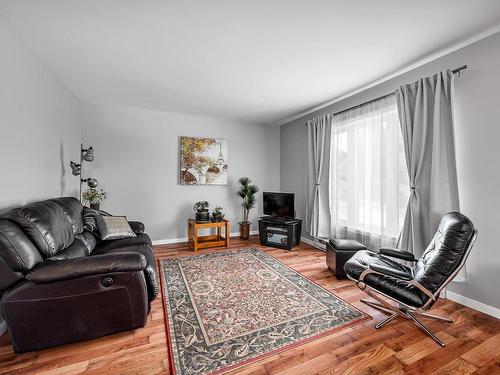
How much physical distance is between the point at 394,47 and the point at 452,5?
0.57m

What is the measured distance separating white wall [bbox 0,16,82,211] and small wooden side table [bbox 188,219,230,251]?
77.9 inches

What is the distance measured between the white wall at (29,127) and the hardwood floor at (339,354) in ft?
4.36

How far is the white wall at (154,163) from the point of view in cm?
415

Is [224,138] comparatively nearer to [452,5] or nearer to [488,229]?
[452,5]

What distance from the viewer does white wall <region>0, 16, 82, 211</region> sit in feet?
6.43

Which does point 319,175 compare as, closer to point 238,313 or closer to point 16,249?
point 238,313

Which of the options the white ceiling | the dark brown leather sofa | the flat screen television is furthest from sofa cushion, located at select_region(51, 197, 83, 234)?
the flat screen television

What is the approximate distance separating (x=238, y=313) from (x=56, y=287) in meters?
1.45

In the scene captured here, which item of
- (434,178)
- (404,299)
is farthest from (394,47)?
(404,299)

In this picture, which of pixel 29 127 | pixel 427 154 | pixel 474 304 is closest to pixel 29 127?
pixel 29 127

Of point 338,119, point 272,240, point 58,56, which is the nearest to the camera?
point 58,56

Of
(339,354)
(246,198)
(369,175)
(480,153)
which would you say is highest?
(480,153)

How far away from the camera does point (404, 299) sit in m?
1.86

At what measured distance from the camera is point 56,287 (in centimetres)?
160
